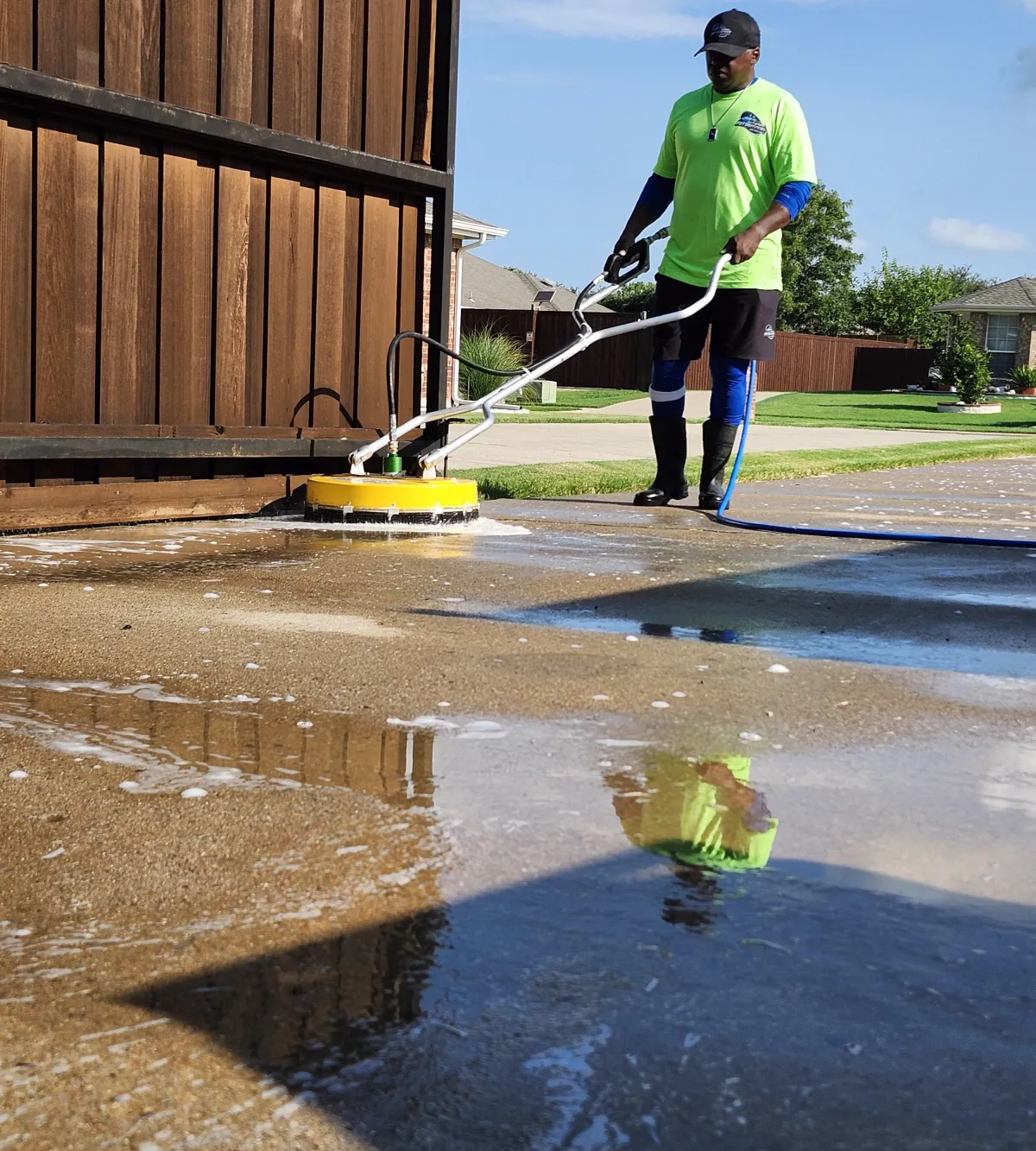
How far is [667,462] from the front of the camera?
787 cm

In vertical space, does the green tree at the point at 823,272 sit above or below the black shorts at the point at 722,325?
above

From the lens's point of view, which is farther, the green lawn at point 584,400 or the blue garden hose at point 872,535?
the green lawn at point 584,400

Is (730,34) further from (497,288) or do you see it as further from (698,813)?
(497,288)

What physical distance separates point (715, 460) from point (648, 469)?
201 cm

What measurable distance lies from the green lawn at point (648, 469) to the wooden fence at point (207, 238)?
0.77 metres

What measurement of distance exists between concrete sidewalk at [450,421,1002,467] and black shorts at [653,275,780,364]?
2.47 metres

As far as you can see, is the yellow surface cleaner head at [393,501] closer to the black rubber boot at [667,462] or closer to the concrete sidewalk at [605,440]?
the black rubber boot at [667,462]

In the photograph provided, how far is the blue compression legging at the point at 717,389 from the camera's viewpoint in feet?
24.9

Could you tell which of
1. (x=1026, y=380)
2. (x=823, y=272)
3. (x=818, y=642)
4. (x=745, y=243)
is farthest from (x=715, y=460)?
(x=823, y=272)

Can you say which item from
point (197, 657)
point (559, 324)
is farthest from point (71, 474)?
point (559, 324)

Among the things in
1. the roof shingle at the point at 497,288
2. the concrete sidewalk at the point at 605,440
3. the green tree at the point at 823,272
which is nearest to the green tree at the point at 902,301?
the green tree at the point at 823,272

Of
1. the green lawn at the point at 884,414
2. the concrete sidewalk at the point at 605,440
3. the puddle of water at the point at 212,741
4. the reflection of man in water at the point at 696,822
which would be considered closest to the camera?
the reflection of man in water at the point at 696,822

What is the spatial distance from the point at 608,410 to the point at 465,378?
3300 mm

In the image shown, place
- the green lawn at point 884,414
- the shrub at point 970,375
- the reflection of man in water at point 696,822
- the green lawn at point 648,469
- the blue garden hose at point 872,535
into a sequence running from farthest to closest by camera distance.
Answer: the shrub at point 970,375, the green lawn at point 884,414, the green lawn at point 648,469, the blue garden hose at point 872,535, the reflection of man in water at point 696,822
